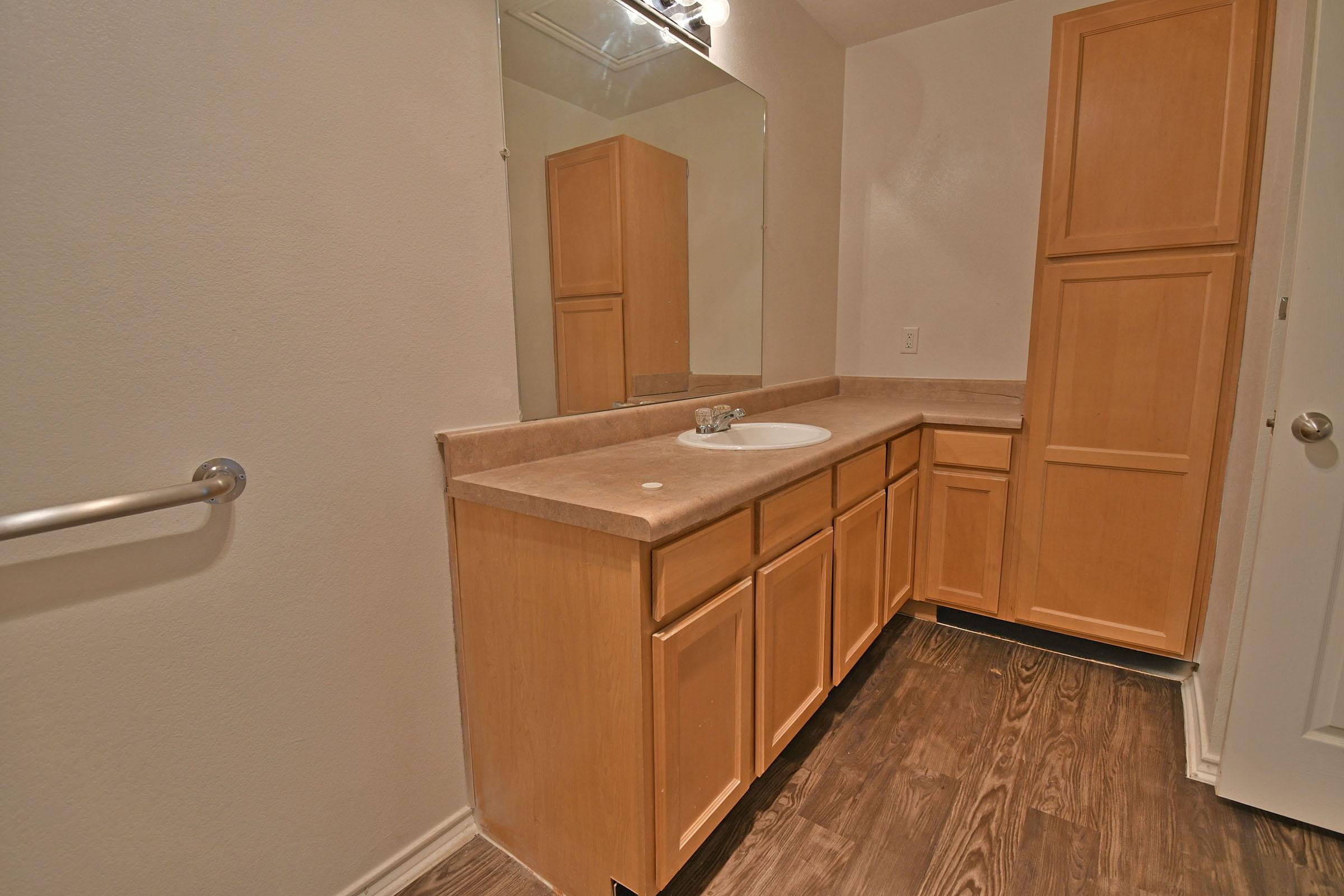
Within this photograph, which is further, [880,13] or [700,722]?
[880,13]

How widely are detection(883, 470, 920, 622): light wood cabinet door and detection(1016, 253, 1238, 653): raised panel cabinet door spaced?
1.12 feet

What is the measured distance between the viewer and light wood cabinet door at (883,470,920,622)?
1998 mm

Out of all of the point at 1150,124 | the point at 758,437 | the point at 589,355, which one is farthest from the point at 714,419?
the point at 1150,124

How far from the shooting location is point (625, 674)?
103 centimetres

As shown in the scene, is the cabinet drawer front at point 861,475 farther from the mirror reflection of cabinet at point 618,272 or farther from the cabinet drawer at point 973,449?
the mirror reflection of cabinet at point 618,272

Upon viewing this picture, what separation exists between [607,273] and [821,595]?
96 cm

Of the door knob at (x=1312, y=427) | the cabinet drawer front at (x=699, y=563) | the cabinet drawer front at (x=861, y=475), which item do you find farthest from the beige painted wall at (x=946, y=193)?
the cabinet drawer front at (x=699, y=563)

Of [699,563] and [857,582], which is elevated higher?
[699,563]

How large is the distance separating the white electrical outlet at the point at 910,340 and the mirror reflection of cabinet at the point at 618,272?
1145 millimetres

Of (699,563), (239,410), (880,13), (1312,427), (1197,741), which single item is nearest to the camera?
(239,410)

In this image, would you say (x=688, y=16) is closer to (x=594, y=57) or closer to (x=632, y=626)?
(x=594, y=57)

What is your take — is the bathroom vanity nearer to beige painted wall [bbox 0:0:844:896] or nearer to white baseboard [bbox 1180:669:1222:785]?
beige painted wall [bbox 0:0:844:896]

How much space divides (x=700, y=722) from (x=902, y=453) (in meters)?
1.24

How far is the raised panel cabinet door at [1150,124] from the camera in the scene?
167 cm
